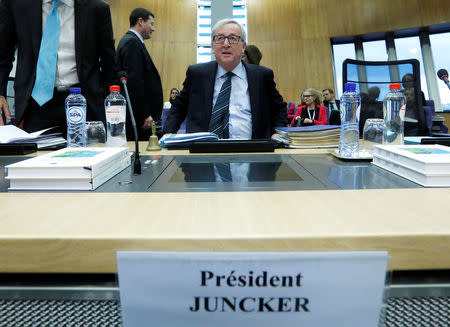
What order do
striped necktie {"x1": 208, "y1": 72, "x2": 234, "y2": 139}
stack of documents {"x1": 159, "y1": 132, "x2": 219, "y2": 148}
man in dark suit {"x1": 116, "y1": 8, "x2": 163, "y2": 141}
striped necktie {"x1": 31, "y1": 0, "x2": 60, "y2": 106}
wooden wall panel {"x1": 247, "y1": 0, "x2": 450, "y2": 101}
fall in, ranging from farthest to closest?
wooden wall panel {"x1": 247, "y1": 0, "x2": 450, "y2": 101} → man in dark suit {"x1": 116, "y1": 8, "x2": 163, "y2": 141} → striped necktie {"x1": 208, "y1": 72, "x2": 234, "y2": 139} → striped necktie {"x1": 31, "y1": 0, "x2": 60, "y2": 106} → stack of documents {"x1": 159, "y1": 132, "x2": 219, "y2": 148}

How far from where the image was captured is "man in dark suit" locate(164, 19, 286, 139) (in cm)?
203

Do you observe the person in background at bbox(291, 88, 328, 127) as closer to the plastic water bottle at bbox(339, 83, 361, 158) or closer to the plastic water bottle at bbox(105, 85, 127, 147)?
the plastic water bottle at bbox(339, 83, 361, 158)

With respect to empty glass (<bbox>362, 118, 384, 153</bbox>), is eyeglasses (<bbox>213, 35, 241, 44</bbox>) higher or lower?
higher

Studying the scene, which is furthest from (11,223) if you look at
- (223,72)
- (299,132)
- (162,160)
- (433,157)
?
(223,72)

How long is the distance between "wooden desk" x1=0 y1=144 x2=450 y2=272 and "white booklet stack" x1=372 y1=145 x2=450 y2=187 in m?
0.12

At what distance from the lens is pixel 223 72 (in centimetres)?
212

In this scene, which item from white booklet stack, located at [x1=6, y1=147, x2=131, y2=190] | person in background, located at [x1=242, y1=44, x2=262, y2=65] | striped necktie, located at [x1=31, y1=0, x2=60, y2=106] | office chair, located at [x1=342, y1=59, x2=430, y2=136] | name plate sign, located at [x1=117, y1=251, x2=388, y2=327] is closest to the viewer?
name plate sign, located at [x1=117, y1=251, x2=388, y2=327]

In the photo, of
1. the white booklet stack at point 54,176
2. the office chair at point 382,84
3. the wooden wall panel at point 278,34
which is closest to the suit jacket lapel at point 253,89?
the office chair at point 382,84

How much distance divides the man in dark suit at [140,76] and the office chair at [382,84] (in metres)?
1.39

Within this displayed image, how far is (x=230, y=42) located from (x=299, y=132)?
0.96 meters

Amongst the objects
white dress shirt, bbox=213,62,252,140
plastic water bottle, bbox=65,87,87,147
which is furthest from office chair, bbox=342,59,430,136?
plastic water bottle, bbox=65,87,87,147

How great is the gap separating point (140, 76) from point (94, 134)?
1428 millimetres

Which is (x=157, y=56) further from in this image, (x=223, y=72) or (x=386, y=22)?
(x=223, y=72)

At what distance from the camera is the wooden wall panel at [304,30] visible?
712 centimetres
